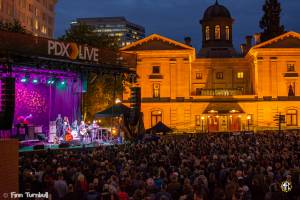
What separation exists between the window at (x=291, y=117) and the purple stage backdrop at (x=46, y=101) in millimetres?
34217

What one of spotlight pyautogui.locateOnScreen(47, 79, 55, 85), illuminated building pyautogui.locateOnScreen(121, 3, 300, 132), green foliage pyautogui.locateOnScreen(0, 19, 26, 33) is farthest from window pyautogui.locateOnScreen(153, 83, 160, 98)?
spotlight pyautogui.locateOnScreen(47, 79, 55, 85)

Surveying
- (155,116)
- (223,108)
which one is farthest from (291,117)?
(155,116)

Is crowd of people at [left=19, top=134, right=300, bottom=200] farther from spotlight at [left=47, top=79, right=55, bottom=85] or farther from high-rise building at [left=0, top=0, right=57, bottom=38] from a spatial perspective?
high-rise building at [left=0, top=0, right=57, bottom=38]

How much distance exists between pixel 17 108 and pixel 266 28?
5305 cm

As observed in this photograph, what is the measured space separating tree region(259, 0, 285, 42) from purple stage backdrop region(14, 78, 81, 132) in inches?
1784

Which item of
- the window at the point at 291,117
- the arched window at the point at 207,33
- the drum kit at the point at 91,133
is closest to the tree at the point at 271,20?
the arched window at the point at 207,33

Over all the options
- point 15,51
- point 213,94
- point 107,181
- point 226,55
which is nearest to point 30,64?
point 15,51

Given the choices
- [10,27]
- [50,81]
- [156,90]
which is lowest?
[50,81]

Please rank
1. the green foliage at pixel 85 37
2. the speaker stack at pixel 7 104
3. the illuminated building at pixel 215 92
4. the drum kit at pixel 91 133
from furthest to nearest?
the illuminated building at pixel 215 92 → the green foliage at pixel 85 37 → the drum kit at pixel 91 133 → the speaker stack at pixel 7 104

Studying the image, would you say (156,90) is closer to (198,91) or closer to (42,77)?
(198,91)

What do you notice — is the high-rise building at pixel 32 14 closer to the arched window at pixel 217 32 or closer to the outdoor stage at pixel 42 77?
the arched window at pixel 217 32

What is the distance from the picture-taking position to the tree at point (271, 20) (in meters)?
76.4

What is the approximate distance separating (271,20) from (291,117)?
2071 cm

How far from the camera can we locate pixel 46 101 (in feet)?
128
